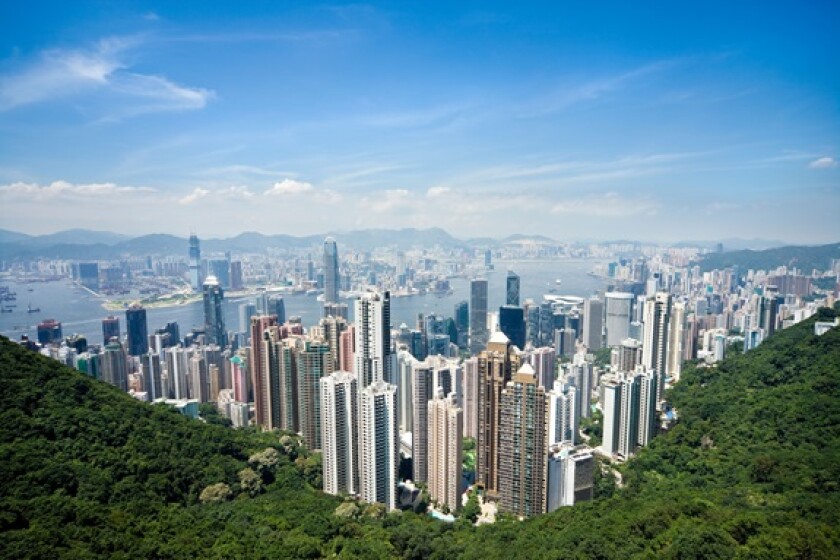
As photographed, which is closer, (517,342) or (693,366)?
(693,366)

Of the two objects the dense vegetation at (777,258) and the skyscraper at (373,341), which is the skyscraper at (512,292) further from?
the dense vegetation at (777,258)

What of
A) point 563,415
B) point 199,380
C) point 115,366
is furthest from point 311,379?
point 115,366

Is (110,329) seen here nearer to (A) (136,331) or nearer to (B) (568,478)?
(A) (136,331)

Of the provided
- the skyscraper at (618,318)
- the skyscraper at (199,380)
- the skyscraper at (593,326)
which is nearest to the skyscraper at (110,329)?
the skyscraper at (199,380)

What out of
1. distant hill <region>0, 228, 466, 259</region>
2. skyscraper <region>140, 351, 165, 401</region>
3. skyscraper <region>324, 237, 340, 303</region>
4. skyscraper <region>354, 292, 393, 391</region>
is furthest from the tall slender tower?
skyscraper <region>354, 292, 393, 391</region>

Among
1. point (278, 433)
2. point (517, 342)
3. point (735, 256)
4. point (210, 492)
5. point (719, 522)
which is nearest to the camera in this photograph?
point (719, 522)

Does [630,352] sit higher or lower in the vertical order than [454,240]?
lower

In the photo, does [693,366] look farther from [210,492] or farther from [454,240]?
[454,240]

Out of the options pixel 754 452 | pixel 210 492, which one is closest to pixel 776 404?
pixel 754 452
